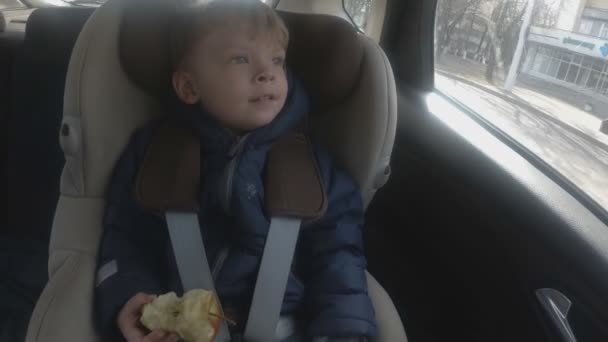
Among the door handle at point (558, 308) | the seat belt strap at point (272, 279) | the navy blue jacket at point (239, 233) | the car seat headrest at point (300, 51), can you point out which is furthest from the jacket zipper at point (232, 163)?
the door handle at point (558, 308)

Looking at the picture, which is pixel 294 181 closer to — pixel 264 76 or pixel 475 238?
pixel 264 76

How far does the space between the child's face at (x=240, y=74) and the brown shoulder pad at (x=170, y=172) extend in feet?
0.40

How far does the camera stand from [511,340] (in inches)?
45.8

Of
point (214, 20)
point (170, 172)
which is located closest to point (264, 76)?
point (214, 20)

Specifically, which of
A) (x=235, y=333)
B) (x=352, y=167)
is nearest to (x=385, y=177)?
(x=352, y=167)

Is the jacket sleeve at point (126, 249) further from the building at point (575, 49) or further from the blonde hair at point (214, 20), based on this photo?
the building at point (575, 49)

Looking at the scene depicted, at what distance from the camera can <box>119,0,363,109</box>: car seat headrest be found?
1.20 metres

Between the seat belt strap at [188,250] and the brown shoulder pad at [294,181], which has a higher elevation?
the brown shoulder pad at [294,181]

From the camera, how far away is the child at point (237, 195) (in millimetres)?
1145

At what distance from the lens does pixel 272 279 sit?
1.13m

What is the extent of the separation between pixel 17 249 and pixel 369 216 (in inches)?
51.4

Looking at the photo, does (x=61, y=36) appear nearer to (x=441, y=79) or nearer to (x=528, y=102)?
(x=441, y=79)

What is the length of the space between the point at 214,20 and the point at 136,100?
29cm

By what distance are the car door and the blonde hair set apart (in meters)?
0.59
